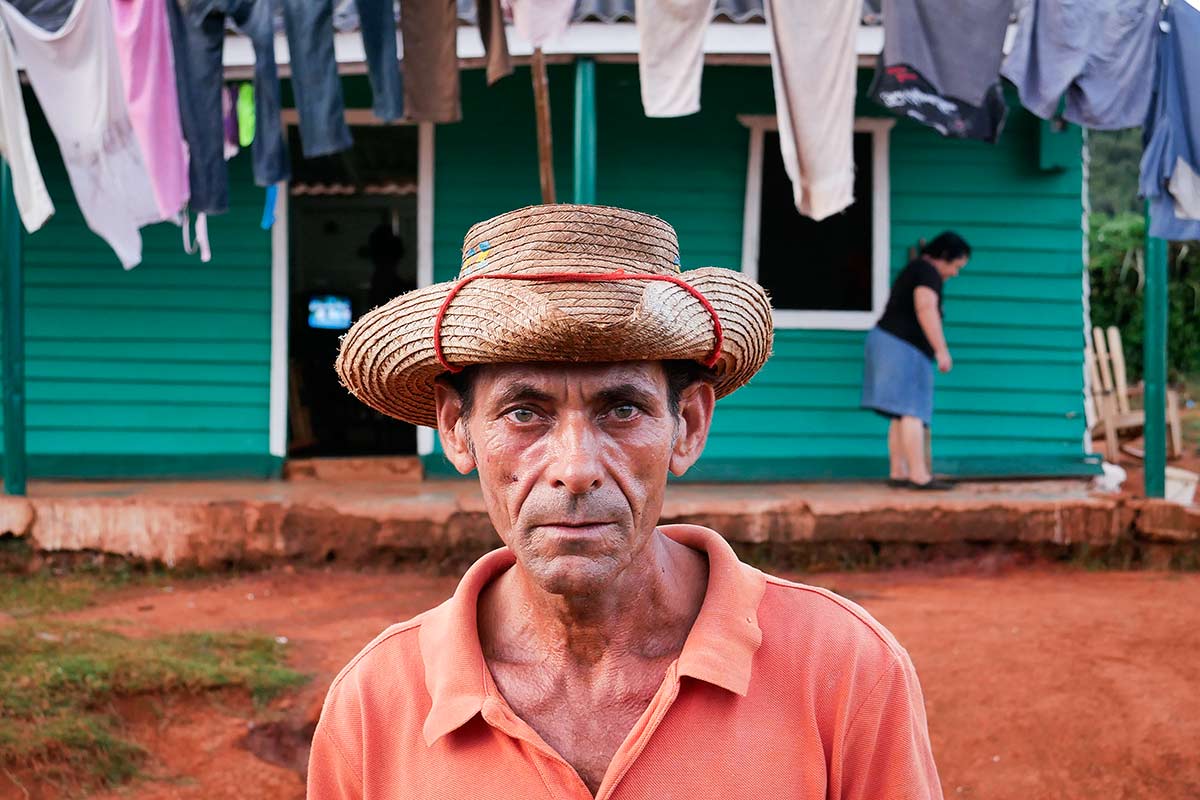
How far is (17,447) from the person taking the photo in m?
7.35

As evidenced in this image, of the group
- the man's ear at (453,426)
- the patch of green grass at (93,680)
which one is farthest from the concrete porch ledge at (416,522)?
the man's ear at (453,426)

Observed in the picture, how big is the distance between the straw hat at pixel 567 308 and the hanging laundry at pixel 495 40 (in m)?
4.53

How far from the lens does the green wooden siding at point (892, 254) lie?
8719mm

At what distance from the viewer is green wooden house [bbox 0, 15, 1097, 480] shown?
8.73 m

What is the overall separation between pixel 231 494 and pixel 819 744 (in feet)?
22.6

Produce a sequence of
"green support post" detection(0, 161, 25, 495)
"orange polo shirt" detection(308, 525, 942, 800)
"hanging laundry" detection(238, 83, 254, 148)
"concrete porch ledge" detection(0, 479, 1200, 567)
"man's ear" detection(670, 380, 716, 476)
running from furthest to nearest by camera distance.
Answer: "green support post" detection(0, 161, 25, 495), "concrete porch ledge" detection(0, 479, 1200, 567), "hanging laundry" detection(238, 83, 254, 148), "man's ear" detection(670, 380, 716, 476), "orange polo shirt" detection(308, 525, 942, 800)

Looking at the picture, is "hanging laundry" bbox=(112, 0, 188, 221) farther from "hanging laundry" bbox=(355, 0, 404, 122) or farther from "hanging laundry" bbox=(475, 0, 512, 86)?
"hanging laundry" bbox=(475, 0, 512, 86)

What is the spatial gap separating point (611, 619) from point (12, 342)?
701 centimetres

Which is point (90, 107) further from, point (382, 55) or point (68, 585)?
point (68, 585)

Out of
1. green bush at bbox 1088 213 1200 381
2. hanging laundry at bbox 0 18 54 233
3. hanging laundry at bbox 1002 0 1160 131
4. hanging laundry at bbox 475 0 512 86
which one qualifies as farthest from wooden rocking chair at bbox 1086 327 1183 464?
hanging laundry at bbox 0 18 54 233

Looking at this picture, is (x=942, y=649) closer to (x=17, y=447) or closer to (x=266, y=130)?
(x=266, y=130)

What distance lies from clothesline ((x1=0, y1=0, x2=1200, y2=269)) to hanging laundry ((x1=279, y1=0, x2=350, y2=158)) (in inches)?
0.4

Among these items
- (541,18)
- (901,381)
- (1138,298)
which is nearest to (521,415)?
(541,18)

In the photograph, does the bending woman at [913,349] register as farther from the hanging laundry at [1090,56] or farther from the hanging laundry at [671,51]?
the hanging laundry at [671,51]
